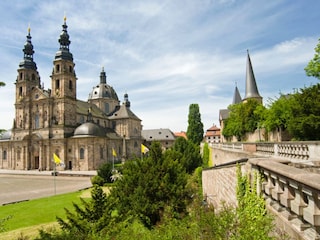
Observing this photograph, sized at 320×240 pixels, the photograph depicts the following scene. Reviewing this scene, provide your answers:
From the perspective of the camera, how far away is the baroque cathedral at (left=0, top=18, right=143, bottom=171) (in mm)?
53000

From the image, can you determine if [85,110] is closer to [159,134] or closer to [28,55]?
[28,55]

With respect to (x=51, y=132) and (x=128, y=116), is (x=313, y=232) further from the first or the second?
(x=128, y=116)

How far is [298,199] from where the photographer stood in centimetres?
330

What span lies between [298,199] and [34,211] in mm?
20278

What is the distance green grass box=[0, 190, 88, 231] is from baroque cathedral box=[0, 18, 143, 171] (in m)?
29.5

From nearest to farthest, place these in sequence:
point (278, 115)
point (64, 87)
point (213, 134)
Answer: point (278, 115) → point (64, 87) → point (213, 134)

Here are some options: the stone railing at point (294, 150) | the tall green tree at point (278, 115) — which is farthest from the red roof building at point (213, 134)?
the stone railing at point (294, 150)

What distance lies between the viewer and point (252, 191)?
550 centimetres

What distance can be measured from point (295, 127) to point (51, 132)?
159 feet

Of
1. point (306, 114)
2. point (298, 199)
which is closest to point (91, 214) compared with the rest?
point (298, 199)

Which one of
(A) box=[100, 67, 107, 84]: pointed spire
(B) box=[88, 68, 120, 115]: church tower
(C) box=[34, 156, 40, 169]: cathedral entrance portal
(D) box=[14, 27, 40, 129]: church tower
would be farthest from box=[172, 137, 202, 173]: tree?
(A) box=[100, 67, 107, 84]: pointed spire

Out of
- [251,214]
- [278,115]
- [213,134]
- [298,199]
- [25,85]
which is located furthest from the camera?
[213,134]

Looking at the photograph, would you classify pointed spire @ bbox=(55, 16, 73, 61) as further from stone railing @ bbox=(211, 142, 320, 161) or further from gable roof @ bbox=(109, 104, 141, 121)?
stone railing @ bbox=(211, 142, 320, 161)

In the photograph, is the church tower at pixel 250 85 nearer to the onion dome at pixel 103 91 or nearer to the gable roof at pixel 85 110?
the gable roof at pixel 85 110
